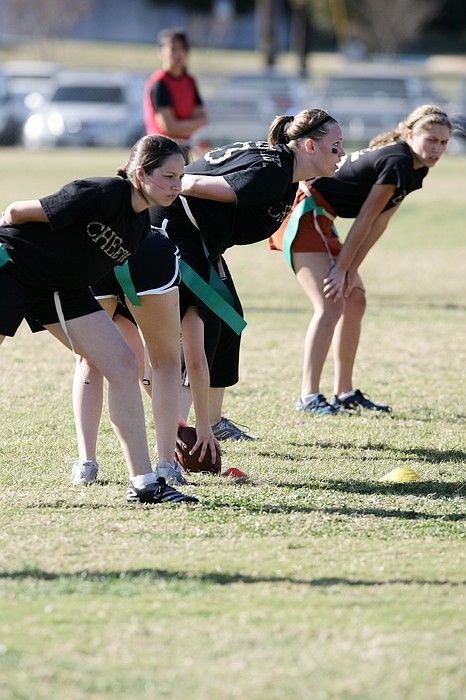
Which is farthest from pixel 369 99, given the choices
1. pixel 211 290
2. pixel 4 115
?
pixel 211 290

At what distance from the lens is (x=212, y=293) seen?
6422mm

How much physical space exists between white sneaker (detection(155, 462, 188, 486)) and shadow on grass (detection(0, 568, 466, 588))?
129cm

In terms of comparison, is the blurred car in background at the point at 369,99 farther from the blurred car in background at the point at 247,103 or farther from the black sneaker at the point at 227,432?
the black sneaker at the point at 227,432

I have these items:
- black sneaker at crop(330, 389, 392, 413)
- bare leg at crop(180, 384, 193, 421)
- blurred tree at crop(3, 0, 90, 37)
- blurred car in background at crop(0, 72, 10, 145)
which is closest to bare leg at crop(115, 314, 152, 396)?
bare leg at crop(180, 384, 193, 421)

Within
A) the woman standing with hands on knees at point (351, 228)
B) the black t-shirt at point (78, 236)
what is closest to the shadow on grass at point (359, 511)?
the black t-shirt at point (78, 236)

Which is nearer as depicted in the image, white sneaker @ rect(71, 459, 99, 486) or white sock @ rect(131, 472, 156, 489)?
white sock @ rect(131, 472, 156, 489)

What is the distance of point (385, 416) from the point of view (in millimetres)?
8094

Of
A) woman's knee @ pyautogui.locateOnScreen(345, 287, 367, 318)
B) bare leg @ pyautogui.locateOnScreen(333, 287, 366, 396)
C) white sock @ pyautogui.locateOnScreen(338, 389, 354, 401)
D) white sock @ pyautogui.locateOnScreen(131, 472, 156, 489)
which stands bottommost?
white sock @ pyautogui.locateOnScreen(131, 472, 156, 489)

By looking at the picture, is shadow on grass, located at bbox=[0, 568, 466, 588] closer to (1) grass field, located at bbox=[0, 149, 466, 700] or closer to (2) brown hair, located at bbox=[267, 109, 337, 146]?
(1) grass field, located at bbox=[0, 149, 466, 700]

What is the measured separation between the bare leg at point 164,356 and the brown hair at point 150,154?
2.13 feet

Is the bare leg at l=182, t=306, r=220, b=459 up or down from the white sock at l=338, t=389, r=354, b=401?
up

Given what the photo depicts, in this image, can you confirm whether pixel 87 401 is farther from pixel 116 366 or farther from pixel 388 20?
pixel 388 20

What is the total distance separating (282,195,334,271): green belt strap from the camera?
802 cm

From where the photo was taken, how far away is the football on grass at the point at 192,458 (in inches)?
254
